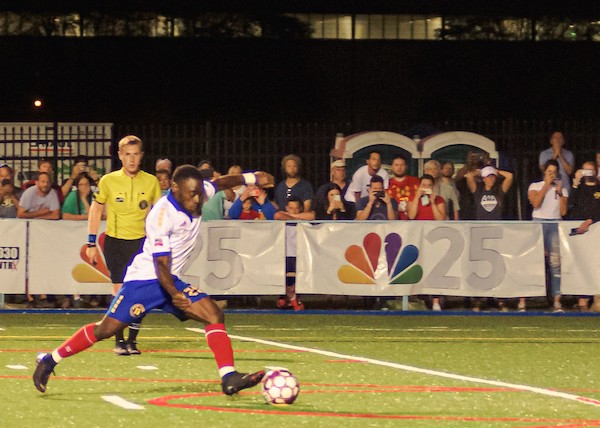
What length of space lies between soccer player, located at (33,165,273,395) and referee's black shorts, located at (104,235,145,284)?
3250mm

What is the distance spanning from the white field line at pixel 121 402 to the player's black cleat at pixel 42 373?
1.45 feet

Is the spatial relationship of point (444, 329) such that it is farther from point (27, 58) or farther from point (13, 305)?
point (27, 58)

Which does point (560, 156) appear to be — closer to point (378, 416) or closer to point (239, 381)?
point (239, 381)

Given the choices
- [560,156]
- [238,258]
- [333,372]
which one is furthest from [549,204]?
[333,372]

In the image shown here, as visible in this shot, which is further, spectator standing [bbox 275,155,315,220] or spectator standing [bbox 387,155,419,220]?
spectator standing [bbox 387,155,419,220]

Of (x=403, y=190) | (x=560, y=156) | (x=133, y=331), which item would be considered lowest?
(x=133, y=331)

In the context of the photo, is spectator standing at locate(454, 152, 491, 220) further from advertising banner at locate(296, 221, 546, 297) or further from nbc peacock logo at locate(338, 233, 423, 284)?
nbc peacock logo at locate(338, 233, 423, 284)

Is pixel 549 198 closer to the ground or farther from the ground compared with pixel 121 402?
farther from the ground

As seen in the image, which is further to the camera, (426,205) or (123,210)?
(426,205)

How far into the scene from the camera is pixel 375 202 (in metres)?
20.5

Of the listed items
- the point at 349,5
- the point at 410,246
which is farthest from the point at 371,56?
the point at 410,246

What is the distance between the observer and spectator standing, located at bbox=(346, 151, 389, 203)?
21156mm

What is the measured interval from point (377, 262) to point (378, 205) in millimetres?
950

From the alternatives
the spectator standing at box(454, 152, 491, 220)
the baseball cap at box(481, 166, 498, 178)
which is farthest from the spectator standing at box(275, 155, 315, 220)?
the baseball cap at box(481, 166, 498, 178)
